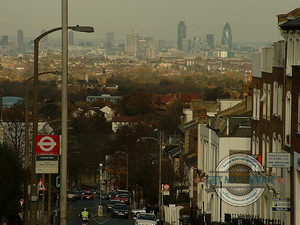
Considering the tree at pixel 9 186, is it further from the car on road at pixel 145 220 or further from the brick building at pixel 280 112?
the car on road at pixel 145 220

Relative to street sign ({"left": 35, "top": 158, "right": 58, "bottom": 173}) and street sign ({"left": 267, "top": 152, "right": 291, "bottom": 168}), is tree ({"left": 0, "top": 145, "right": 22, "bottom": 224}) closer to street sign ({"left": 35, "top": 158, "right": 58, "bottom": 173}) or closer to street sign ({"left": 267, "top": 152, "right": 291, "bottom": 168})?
street sign ({"left": 35, "top": 158, "right": 58, "bottom": 173})

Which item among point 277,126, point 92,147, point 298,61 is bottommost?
point 92,147

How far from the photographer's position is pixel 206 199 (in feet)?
155

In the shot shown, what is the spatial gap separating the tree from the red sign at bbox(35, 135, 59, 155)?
688 centimetres

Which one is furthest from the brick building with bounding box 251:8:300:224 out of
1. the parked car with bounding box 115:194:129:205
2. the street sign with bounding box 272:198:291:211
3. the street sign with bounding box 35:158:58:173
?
the parked car with bounding box 115:194:129:205

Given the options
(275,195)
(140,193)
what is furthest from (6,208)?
(140,193)

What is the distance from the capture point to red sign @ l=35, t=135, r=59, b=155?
2503 cm

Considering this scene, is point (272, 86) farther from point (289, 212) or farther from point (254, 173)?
point (289, 212)

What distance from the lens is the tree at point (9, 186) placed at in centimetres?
3171

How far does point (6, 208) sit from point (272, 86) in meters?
12.5

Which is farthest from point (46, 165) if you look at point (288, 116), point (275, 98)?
point (275, 98)

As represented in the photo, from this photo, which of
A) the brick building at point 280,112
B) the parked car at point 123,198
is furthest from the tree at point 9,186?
the parked car at point 123,198

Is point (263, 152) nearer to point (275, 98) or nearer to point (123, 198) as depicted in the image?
point (275, 98)

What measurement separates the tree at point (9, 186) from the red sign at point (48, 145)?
688 centimetres
